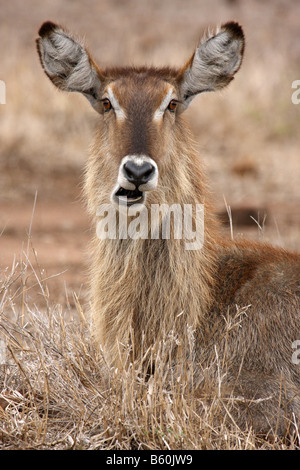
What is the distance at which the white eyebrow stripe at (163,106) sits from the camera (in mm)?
4285

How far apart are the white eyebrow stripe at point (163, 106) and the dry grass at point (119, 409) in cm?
127

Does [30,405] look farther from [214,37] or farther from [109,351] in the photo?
[214,37]

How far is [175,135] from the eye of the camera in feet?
14.7

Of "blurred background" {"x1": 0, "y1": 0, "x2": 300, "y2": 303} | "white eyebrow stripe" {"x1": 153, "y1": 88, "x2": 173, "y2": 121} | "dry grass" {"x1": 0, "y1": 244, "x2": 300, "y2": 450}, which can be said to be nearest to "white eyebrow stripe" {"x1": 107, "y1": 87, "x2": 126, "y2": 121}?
"white eyebrow stripe" {"x1": 153, "y1": 88, "x2": 173, "y2": 121}

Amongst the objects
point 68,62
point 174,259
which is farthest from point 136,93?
point 174,259

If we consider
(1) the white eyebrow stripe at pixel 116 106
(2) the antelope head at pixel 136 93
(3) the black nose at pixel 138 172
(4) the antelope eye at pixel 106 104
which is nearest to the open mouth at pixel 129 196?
(2) the antelope head at pixel 136 93

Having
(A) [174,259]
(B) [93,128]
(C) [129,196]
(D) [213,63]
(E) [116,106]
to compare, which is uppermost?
(B) [93,128]

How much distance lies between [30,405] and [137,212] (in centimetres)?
128

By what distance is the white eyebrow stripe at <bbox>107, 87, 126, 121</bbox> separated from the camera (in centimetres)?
429

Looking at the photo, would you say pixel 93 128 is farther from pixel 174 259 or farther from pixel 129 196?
pixel 129 196

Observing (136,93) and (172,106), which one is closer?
(136,93)

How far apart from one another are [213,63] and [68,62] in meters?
0.94

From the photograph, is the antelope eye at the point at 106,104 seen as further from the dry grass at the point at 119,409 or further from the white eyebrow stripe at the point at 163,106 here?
the dry grass at the point at 119,409

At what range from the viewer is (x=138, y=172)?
392 cm
